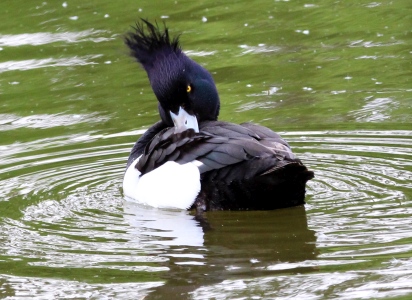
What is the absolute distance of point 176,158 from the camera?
7.00 m

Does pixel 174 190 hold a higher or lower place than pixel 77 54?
lower

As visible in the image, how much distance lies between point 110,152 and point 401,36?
4.57m

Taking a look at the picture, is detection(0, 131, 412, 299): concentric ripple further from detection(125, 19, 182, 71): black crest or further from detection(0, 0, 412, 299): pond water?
detection(125, 19, 182, 71): black crest

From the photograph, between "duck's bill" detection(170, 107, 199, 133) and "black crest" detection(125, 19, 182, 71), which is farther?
"black crest" detection(125, 19, 182, 71)

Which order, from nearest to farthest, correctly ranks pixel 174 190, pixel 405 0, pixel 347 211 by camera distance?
pixel 347 211 < pixel 174 190 < pixel 405 0

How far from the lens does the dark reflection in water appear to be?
219 inches

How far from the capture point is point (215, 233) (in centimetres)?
652

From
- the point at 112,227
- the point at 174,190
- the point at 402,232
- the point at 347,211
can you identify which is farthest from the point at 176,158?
the point at 402,232

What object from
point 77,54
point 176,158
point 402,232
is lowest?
point 402,232

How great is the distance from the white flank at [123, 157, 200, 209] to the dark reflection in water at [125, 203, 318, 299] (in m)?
0.09

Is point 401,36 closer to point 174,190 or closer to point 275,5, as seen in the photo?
point 275,5

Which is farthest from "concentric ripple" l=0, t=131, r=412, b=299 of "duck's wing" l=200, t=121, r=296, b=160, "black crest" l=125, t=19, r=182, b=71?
"black crest" l=125, t=19, r=182, b=71

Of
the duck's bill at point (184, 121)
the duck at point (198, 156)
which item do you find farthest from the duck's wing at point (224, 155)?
the duck's bill at point (184, 121)

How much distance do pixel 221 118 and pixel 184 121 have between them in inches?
82.4
